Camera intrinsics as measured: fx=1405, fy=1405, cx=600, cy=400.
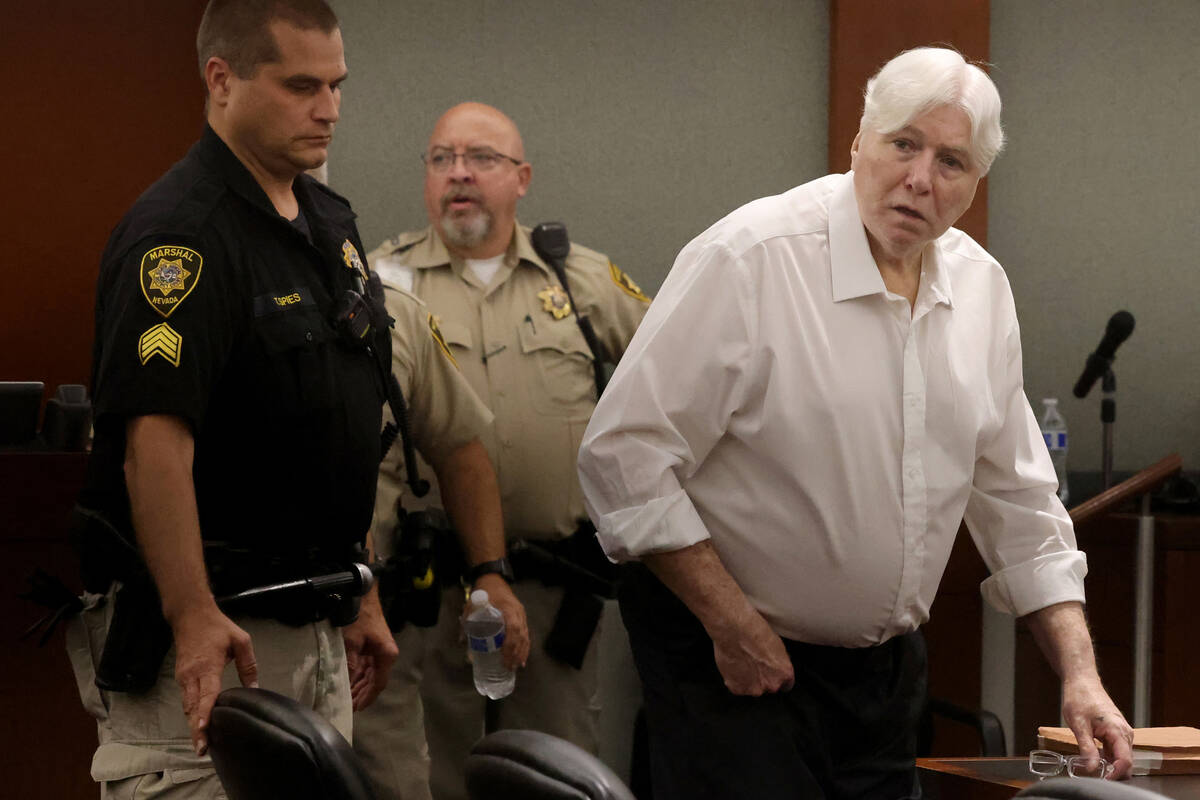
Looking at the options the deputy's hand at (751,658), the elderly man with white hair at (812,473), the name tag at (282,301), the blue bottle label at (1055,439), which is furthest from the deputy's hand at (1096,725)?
the blue bottle label at (1055,439)

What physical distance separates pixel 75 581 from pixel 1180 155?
3452mm

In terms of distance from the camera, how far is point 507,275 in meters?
3.49

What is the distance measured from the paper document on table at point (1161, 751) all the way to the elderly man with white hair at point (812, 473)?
0.03m

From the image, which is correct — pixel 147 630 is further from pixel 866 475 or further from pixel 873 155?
pixel 873 155

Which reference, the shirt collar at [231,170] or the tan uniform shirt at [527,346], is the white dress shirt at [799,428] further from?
the tan uniform shirt at [527,346]

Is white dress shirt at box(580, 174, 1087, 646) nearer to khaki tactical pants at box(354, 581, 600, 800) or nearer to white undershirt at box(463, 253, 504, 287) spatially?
khaki tactical pants at box(354, 581, 600, 800)

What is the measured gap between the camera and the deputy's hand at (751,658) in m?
1.72

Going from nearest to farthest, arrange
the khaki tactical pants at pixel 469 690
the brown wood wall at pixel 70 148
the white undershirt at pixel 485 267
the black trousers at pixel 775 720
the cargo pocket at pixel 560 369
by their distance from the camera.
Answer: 1. the black trousers at pixel 775 720
2. the khaki tactical pants at pixel 469 690
3. the cargo pocket at pixel 560 369
4. the white undershirt at pixel 485 267
5. the brown wood wall at pixel 70 148

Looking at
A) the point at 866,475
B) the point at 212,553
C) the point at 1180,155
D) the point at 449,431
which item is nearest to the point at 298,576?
the point at 212,553

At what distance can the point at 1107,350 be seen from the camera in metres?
3.80

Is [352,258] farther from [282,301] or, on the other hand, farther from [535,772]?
[535,772]

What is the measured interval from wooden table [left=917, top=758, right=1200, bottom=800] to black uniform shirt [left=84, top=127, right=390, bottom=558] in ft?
2.67

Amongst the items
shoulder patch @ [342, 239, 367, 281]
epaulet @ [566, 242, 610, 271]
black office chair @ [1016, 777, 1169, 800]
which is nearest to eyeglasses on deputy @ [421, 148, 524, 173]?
epaulet @ [566, 242, 610, 271]

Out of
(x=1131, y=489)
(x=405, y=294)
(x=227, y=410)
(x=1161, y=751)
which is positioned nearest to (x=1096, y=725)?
(x=1161, y=751)
